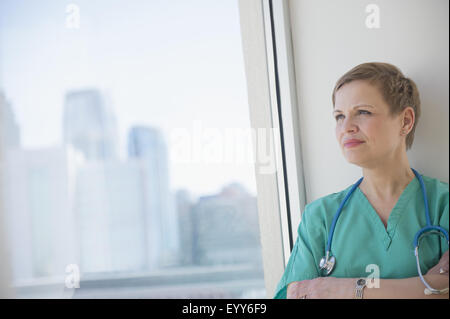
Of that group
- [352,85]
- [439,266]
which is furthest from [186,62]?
[439,266]

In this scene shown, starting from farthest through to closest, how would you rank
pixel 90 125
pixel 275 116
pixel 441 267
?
pixel 90 125
pixel 275 116
pixel 441 267

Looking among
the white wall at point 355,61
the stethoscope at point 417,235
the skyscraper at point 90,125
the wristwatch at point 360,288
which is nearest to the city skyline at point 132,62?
the skyscraper at point 90,125

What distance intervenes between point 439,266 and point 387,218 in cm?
12

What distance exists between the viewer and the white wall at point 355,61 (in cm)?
81

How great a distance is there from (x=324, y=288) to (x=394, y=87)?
0.37 meters

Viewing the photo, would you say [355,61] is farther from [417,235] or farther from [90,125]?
[90,125]

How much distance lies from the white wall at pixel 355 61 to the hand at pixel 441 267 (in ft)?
0.46

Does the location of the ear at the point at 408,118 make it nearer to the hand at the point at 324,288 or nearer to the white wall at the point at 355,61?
the white wall at the point at 355,61

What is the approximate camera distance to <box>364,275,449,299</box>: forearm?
0.74 meters

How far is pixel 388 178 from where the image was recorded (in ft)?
2.80

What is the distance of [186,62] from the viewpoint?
1528mm

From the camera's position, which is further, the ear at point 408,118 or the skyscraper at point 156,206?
the skyscraper at point 156,206

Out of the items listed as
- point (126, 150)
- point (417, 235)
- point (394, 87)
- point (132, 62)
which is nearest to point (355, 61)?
point (394, 87)
